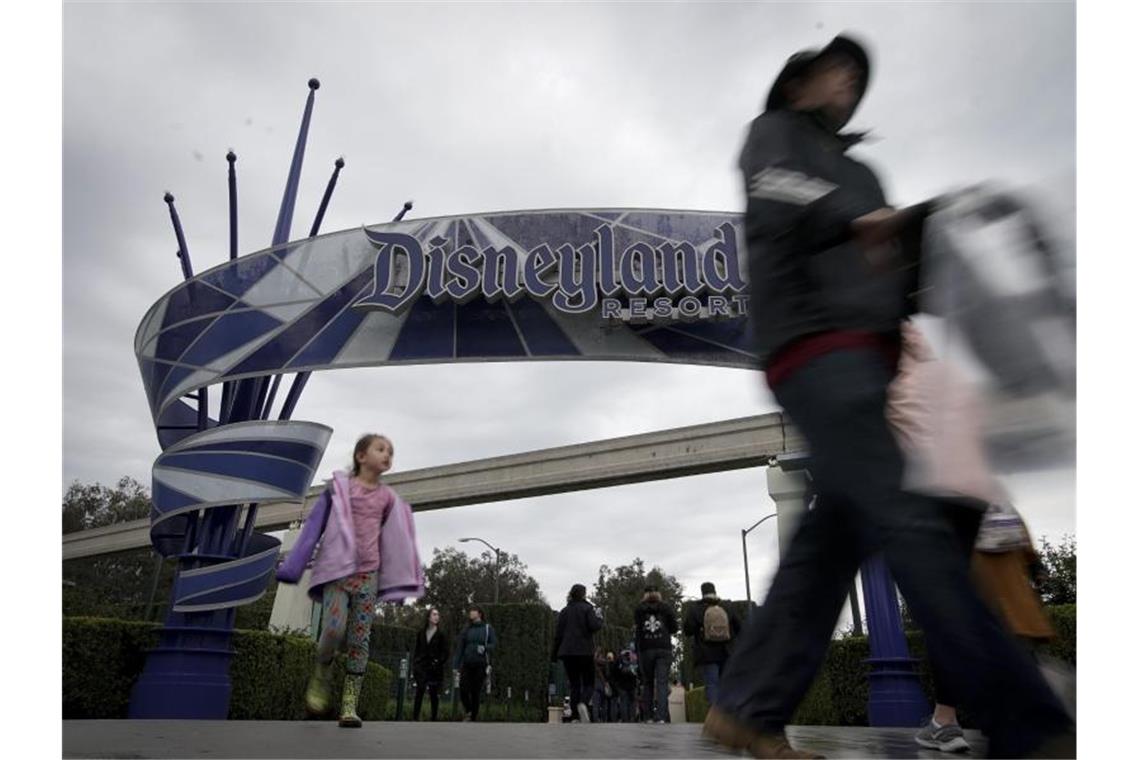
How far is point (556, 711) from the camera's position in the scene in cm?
1695

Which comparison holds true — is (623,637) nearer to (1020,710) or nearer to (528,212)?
(528,212)

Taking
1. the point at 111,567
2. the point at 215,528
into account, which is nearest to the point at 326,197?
the point at 215,528

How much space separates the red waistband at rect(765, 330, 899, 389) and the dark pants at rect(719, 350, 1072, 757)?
0.02 m

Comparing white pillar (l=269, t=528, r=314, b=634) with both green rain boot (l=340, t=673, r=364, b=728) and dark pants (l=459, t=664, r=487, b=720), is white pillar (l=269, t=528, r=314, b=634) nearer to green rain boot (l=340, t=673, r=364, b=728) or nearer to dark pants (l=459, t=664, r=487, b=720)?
dark pants (l=459, t=664, r=487, b=720)

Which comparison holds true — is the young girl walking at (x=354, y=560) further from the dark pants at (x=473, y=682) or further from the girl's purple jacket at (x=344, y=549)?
the dark pants at (x=473, y=682)

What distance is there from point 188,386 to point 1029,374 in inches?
429

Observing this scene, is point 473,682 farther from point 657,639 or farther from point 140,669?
point 140,669

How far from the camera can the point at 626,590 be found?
5159 centimetres

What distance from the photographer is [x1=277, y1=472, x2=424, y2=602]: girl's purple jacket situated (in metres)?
5.15

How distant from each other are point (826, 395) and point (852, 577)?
0.47m

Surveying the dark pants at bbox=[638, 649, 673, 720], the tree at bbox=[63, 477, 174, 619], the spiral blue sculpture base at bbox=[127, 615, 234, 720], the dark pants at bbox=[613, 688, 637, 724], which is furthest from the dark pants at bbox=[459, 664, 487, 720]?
the tree at bbox=[63, 477, 174, 619]

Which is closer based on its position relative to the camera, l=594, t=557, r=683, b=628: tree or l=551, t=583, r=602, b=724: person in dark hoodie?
l=551, t=583, r=602, b=724: person in dark hoodie

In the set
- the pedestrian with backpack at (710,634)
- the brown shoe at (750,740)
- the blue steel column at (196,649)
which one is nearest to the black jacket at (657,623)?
the pedestrian with backpack at (710,634)
